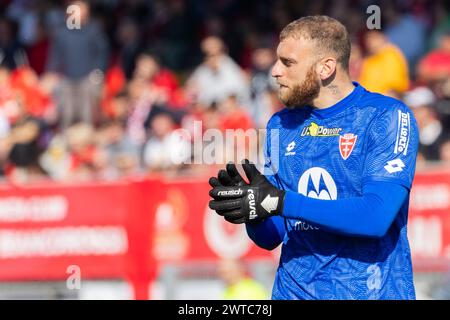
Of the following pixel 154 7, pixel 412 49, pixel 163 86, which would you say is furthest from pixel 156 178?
pixel 154 7

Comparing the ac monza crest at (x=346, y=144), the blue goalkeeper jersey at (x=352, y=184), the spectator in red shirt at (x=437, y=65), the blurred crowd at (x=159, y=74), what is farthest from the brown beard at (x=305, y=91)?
the spectator in red shirt at (x=437, y=65)

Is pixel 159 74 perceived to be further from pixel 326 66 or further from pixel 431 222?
pixel 326 66

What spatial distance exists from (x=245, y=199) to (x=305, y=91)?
646 millimetres

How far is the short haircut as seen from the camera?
15.0ft

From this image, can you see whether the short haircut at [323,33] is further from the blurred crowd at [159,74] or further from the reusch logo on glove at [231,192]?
the blurred crowd at [159,74]

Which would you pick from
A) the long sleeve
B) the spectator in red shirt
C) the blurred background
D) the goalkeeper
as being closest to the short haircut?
the goalkeeper

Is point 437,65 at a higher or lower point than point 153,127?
higher

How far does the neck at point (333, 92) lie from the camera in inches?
184

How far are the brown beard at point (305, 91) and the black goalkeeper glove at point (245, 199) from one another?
0.48m

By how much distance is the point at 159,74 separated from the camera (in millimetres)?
14609

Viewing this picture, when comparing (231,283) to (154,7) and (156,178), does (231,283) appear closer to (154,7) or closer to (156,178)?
(156,178)

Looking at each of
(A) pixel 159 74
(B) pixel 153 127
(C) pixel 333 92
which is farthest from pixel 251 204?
(A) pixel 159 74

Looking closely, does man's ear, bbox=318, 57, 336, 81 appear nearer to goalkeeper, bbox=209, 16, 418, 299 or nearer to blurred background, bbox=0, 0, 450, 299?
goalkeeper, bbox=209, 16, 418, 299

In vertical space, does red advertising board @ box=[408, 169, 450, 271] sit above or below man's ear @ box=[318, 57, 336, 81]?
below
